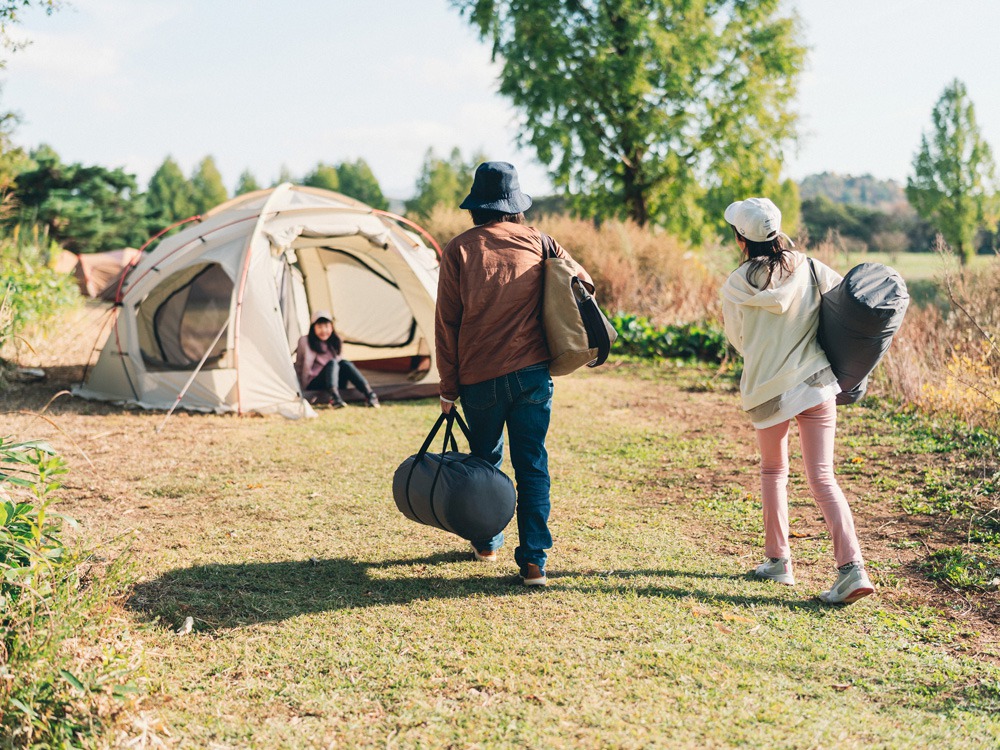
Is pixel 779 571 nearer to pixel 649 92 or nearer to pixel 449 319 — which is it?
pixel 449 319

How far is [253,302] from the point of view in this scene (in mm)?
8508

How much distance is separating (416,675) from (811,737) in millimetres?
1407

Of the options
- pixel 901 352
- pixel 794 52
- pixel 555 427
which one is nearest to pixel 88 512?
pixel 555 427

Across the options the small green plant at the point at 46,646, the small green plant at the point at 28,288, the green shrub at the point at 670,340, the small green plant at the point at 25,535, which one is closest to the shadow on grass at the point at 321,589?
the small green plant at the point at 46,646

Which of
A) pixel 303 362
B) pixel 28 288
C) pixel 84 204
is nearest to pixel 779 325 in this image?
pixel 303 362

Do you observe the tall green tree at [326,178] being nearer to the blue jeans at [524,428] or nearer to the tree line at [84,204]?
the tree line at [84,204]

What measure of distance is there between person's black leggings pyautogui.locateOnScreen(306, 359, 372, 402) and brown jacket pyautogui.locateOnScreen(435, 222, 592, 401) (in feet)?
16.7

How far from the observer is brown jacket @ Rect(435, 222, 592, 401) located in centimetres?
396

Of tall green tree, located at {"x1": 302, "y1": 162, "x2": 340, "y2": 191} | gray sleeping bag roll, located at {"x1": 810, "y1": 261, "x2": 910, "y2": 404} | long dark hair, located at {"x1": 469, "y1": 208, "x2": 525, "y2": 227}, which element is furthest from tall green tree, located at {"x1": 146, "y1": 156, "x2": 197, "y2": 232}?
gray sleeping bag roll, located at {"x1": 810, "y1": 261, "x2": 910, "y2": 404}

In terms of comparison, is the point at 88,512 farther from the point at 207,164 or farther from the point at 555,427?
the point at 207,164

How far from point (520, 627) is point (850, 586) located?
4.89 ft

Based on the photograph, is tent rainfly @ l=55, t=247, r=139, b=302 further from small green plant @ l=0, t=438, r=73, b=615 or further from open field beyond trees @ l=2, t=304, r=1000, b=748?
small green plant @ l=0, t=438, r=73, b=615

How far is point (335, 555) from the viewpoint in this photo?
4.69m

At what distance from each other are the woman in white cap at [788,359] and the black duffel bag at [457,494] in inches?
47.7
